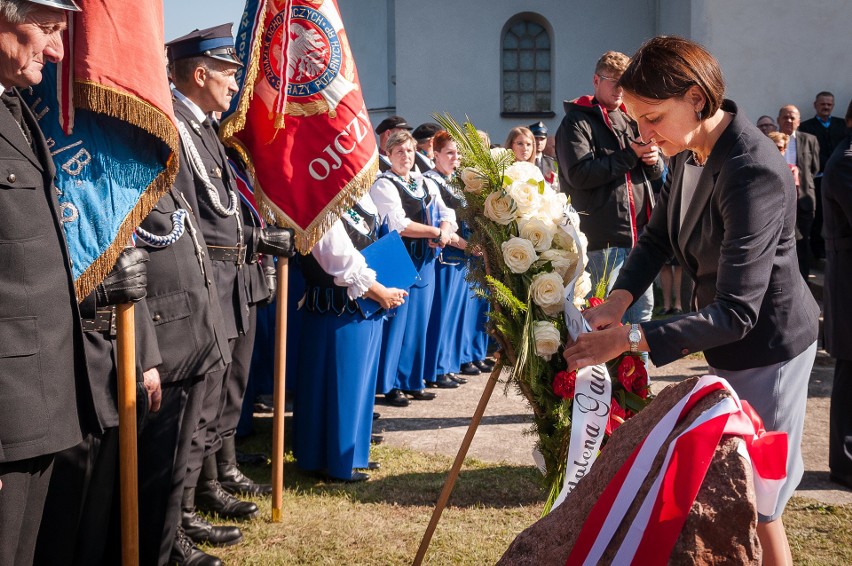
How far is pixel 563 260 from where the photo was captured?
3064 millimetres

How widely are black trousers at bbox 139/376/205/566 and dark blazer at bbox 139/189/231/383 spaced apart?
5.9 inches

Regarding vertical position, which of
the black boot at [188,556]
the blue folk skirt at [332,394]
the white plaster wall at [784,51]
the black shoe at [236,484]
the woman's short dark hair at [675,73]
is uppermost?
the white plaster wall at [784,51]

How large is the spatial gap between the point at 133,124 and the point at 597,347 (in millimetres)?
1673

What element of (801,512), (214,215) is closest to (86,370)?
(214,215)

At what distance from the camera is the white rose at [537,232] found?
3.01 metres

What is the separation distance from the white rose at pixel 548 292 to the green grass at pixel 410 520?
0.95m

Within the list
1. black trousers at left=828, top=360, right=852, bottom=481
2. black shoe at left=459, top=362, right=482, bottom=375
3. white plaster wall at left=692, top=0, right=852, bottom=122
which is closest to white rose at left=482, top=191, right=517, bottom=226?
black trousers at left=828, top=360, right=852, bottom=481

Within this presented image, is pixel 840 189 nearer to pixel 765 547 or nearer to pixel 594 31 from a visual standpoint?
pixel 765 547

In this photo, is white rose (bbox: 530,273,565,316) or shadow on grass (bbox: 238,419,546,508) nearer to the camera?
white rose (bbox: 530,273,565,316)

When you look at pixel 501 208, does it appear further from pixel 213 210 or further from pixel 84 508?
pixel 84 508

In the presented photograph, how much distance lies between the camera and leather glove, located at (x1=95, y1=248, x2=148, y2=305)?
2.76 meters

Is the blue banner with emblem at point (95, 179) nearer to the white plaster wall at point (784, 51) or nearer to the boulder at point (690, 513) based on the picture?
the boulder at point (690, 513)

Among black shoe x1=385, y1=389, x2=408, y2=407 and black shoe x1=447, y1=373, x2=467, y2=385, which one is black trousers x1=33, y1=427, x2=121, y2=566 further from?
black shoe x1=447, y1=373, x2=467, y2=385

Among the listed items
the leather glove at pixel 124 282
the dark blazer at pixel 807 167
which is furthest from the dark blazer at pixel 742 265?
the dark blazer at pixel 807 167
